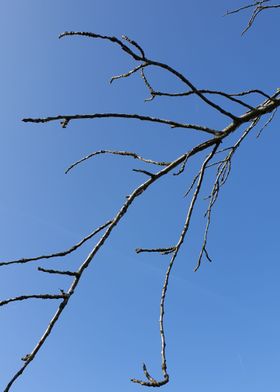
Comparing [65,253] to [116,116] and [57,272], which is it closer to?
[57,272]

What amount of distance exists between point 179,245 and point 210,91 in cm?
95

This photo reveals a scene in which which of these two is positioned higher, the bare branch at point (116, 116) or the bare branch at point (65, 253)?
the bare branch at point (116, 116)

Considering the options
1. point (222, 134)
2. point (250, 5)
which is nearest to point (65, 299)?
point (222, 134)

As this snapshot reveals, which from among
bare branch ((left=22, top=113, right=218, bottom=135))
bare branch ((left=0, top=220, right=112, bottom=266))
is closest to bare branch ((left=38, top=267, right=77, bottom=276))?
bare branch ((left=0, top=220, right=112, bottom=266))

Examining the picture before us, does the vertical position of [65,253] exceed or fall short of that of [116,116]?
it falls short

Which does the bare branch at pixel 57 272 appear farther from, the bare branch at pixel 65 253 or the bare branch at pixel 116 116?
the bare branch at pixel 116 116

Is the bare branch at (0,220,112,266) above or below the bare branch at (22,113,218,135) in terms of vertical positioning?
below

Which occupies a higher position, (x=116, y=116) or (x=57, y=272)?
(x=116, y=116)

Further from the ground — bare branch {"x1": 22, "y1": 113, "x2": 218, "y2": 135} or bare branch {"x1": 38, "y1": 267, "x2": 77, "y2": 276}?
bare branch {"x1": 22, "y1": 113, "x2": 218, "y2": 135}

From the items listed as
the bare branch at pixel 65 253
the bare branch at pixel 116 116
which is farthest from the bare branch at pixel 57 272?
the bare branch at pixel 116 116

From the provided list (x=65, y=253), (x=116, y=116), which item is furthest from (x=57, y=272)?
(x=116, y=116)

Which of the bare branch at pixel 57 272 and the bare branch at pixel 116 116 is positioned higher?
the bare branch at pixel 116 116

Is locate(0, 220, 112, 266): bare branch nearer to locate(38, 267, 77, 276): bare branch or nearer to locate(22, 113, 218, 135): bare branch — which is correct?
locate(38, 267, 77, 276): bare branch

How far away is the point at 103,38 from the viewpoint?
1942 millimetres
